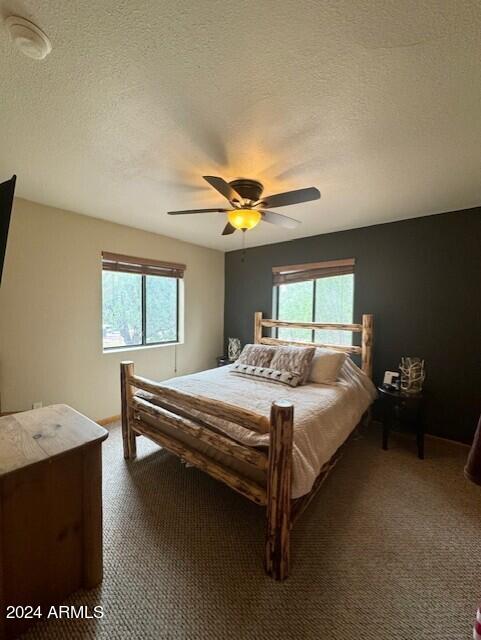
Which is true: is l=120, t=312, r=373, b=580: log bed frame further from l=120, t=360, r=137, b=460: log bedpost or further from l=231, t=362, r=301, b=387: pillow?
l=231, t=362, r=301, b=387: pillow

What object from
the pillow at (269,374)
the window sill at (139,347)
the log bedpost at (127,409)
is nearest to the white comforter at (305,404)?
the pillow at (269,374)

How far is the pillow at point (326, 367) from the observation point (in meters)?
2.73

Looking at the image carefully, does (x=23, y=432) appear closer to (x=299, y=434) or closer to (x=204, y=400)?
(x=204, y=400)

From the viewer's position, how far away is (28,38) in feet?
3.29

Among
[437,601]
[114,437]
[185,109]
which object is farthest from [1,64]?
[437,601]

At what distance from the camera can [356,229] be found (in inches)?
133

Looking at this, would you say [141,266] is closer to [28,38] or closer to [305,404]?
[28,38]

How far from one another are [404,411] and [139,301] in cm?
346

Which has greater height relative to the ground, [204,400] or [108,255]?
[108,255]

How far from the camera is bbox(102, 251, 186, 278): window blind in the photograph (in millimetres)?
3242

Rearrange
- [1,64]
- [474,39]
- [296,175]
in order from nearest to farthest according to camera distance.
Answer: [474,39], [1,64], [296,175]

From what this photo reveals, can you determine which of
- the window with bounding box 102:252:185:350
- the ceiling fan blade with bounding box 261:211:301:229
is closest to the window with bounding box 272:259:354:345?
the ceiling fan blade with bounding box 261:211:301:229

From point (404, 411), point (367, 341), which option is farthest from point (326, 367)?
point (404, 411)

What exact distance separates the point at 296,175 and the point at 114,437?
3120 mm
